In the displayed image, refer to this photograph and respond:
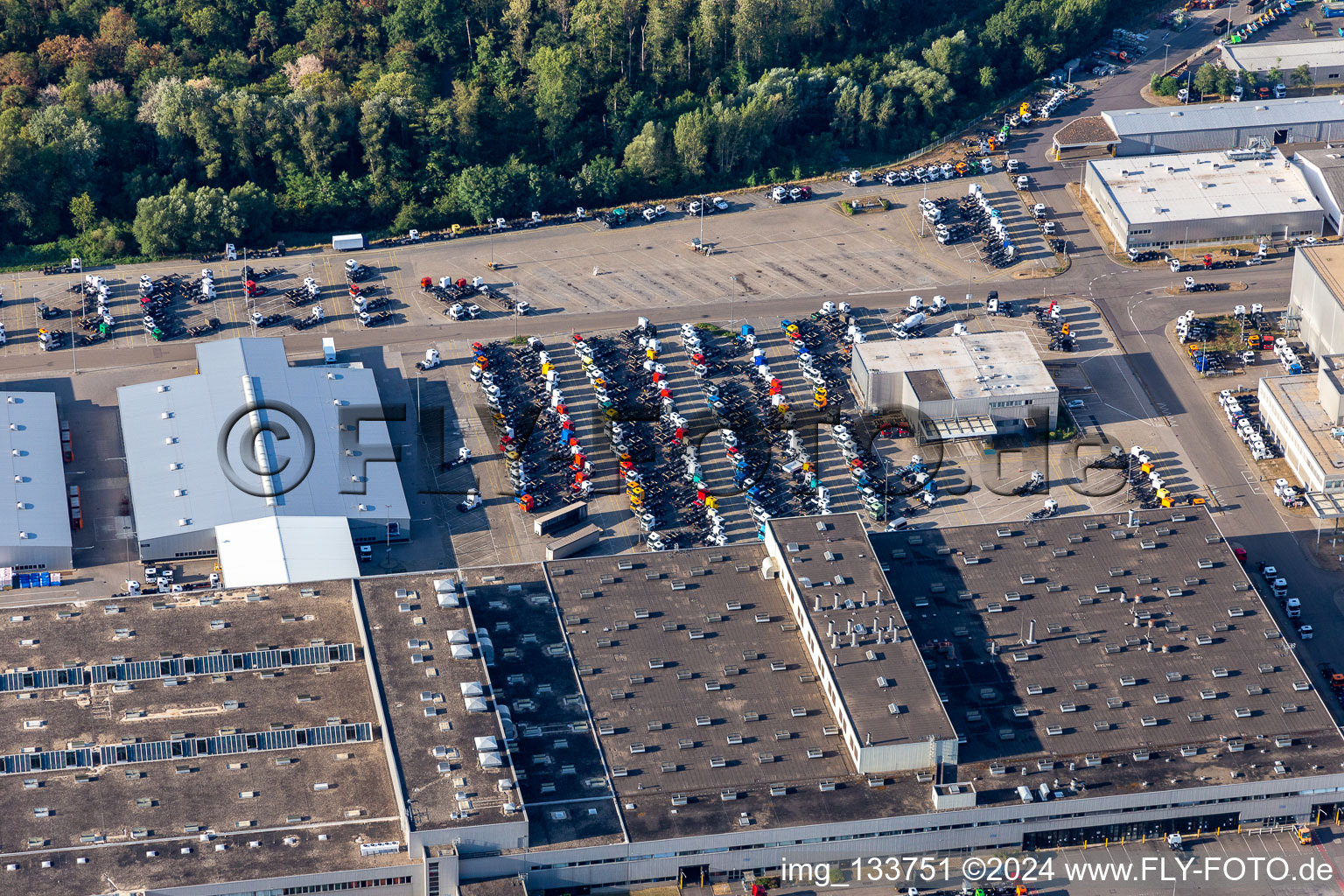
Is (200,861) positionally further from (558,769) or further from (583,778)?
(583,778)

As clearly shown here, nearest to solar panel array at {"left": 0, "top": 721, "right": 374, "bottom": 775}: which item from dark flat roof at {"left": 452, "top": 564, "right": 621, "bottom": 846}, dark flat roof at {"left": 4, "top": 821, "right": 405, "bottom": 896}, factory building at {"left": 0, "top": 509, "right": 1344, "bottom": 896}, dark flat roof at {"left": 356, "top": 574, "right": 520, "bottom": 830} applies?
factory building at {"left": 0, "top": 509, "right": 1344, "bottom": 896}

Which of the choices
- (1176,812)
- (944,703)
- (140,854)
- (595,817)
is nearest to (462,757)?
(595,817)

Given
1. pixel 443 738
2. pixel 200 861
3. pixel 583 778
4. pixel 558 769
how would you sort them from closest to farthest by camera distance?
pixel 200 861, pixel 443 738, pixel 583 778, pixel 558 769

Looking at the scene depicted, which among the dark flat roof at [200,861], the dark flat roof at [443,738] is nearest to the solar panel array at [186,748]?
the dark flat roof at [443,738]

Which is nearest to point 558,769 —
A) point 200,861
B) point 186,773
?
point 200,861

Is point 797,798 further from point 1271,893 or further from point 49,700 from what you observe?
point 49,700

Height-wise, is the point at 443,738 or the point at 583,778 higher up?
the point at 443,738

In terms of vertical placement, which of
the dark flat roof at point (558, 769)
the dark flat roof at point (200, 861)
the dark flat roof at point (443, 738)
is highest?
the dark flat roof at point (443, 738)

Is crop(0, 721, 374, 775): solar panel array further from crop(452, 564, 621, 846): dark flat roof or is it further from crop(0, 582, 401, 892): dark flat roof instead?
crop(452, 564, 621, 846): dark flat roof

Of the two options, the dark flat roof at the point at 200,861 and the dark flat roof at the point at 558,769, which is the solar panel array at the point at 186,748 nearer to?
the dark flat roof at the point at 200,861
